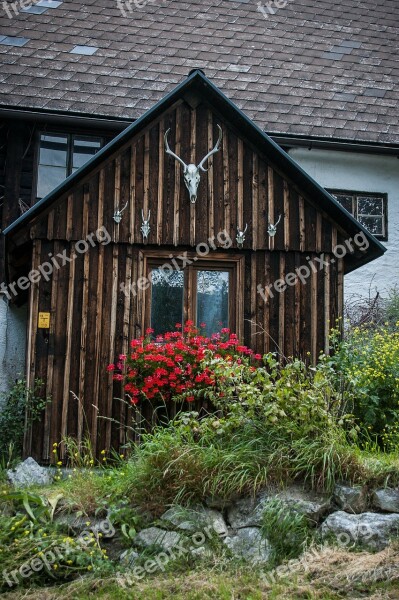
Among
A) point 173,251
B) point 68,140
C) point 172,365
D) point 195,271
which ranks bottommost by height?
point 172,365

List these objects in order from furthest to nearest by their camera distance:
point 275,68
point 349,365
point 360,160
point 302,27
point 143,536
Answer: point 302,27 < point 275,68 < point 360,160 < point 349,365 < point 143,536

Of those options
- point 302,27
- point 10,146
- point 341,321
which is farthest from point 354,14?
point 341,321

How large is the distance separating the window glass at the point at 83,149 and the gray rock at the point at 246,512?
8.02 meters

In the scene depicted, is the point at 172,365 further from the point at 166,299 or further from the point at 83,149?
the point at 83,149

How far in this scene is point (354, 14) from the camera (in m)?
18.2

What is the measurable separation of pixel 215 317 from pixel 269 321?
0.68 metres

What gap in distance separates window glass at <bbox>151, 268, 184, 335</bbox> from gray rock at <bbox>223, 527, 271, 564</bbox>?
12.1 ft

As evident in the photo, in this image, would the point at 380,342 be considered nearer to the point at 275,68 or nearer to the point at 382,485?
the point at 382,485

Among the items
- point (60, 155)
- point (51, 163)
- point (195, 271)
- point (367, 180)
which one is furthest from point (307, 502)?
point (367, 180)

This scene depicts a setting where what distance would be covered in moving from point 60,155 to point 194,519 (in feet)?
27.3

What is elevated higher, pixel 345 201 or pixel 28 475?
pixel 345 201

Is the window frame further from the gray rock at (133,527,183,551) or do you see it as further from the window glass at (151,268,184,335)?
the gray rock at (133,527,183,551)

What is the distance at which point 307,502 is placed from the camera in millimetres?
6793

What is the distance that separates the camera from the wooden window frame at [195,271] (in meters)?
9.93
